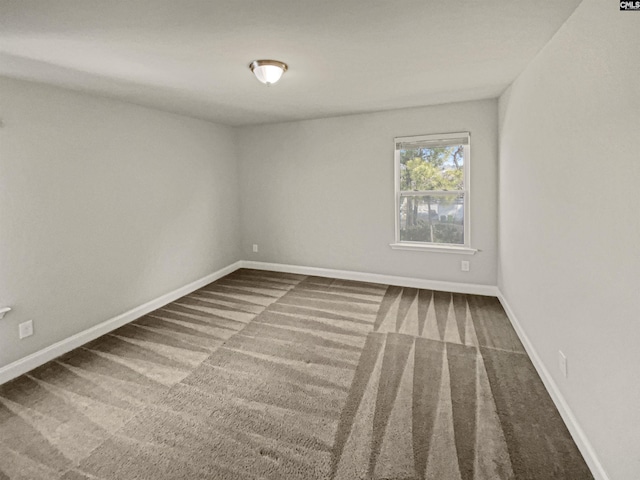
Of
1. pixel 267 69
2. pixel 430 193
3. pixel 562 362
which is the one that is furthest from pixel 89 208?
pixel 562 362

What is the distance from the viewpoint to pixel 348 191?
4.63 m

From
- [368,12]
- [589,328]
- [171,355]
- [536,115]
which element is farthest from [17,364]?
[536,115]

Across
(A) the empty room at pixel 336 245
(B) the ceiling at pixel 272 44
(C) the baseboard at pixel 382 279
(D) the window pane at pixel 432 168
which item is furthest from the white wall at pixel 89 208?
(D) the window pane at pixel 432 168

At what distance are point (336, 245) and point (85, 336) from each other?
3110 mm

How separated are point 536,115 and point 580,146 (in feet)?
2.73

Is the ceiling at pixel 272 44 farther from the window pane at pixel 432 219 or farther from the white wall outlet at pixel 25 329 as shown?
the white wall outlet at pixel 25 329

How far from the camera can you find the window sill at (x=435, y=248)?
4.07 metres

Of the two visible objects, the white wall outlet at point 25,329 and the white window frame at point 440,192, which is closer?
the white wall outlet at point 25,329

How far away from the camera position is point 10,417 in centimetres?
211

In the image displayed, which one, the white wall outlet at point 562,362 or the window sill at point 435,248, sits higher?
the window sill at point 435,248

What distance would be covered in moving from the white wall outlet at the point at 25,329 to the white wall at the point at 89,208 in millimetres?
41

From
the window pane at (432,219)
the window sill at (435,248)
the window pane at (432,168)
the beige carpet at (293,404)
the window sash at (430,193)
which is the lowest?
the beige carpet at (293,404)

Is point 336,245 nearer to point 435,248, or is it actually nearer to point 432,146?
point 435,248

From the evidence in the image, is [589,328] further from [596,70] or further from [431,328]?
[431,328]
